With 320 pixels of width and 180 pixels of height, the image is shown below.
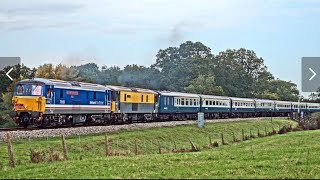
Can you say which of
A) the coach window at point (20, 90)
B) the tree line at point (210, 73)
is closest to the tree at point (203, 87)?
the tree line at point (210, 73)

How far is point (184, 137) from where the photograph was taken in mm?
42688

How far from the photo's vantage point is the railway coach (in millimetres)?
35156

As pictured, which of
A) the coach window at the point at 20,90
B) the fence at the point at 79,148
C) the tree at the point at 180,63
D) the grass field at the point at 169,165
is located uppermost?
the tree at the point at 180,63

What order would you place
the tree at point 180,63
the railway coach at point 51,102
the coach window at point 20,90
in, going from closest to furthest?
the railway coach at point 51,102, the coach window at point 20,90, the tree at point 180,63

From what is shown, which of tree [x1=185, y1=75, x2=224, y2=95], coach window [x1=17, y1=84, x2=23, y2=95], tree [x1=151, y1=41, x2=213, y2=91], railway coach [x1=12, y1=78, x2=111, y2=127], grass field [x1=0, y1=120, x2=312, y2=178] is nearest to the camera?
grass field [x1=0, y1=120, x2=312, y2=178]

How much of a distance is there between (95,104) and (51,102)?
647 cm

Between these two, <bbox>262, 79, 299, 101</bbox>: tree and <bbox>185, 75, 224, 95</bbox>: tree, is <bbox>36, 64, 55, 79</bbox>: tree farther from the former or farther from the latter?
<bbox>262, 79, 299, 101</bbox>: tree

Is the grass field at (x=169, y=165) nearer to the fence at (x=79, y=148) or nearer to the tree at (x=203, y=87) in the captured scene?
the fence at (x=79, y=148)

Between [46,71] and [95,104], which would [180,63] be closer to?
[46,71]

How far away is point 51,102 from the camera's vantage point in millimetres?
35969

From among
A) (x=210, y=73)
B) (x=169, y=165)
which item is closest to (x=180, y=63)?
(x=210, y=73)

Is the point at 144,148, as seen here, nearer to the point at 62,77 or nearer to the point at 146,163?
the point at 146,163

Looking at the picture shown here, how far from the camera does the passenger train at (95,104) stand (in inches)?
1393

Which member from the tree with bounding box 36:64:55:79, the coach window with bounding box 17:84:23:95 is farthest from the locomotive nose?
the tree with bounding box 36:64:55:79
